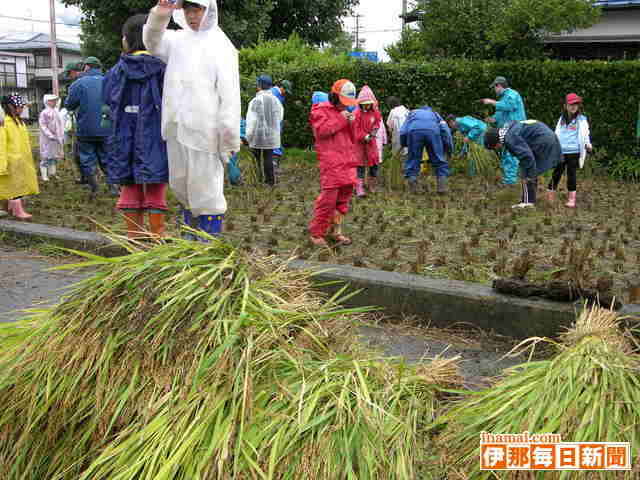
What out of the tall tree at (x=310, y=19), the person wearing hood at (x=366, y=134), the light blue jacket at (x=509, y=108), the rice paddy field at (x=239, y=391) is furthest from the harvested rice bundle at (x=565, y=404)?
the tall tree at (x=310, y=19)

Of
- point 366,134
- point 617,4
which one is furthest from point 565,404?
point 617,4

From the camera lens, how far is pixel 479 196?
402 inches

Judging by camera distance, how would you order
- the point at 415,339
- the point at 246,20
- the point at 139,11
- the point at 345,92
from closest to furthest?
the point at 415,339 < the point at 345,92 < the point at 139,11 < the point at 246,20

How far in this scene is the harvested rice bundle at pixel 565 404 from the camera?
6.54 feet

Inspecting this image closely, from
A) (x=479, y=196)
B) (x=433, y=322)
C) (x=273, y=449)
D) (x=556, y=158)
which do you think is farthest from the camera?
(x=479, y=196)

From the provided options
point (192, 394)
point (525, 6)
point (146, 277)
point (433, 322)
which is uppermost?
→ point (525, 6)

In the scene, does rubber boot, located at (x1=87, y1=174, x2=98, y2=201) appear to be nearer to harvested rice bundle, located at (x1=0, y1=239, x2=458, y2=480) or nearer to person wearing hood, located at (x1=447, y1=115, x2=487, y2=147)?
person wearing hood, located at (x1=447, y1=115, x2=487, y2=147)

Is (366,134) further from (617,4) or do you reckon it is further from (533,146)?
(617,4)

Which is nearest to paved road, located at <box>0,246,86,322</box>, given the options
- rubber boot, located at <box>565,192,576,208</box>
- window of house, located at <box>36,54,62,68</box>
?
rubber boot, located at <box>565,192,576,208</box>

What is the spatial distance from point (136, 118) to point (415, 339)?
2437mm

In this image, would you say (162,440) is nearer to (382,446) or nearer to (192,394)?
(192,394)

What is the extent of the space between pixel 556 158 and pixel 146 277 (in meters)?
7.35

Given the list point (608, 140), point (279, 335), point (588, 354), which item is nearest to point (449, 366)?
point (588, 354)

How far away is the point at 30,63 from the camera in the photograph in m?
64.3
